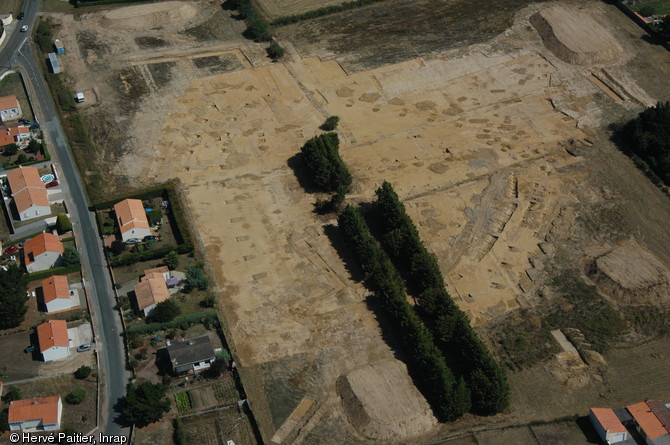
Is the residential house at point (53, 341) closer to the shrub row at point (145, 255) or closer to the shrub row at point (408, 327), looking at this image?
the shrub row at point (145, 255)

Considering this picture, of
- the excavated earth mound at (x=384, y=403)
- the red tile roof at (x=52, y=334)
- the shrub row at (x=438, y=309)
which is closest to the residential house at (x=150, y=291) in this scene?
the red tile roof at (x=52, y=334)

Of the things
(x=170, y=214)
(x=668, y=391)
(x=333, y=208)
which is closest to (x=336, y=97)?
(x=333, y=208)

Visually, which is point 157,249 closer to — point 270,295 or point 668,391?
point 270,295

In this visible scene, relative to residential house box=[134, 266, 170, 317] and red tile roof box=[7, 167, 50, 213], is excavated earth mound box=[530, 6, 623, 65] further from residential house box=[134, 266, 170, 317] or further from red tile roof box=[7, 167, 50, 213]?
red tile roof box=[7, 167, 50, 213]

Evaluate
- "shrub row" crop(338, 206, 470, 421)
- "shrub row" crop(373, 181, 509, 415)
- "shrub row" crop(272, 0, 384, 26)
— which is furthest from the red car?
"shrub row" crop(272, 0, 384, 26)

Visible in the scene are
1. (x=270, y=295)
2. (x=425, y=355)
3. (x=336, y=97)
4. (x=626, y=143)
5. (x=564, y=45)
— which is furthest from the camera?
(x=564, y=45)

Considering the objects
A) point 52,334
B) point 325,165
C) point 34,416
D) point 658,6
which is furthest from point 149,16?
point 658,6
